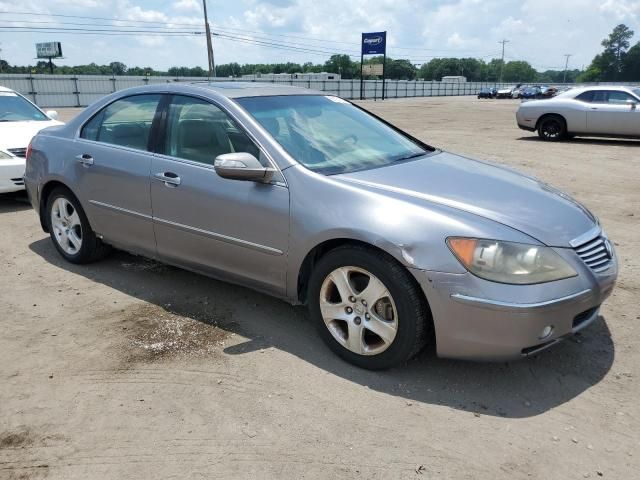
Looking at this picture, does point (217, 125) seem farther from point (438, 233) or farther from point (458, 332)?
point (458, 332)

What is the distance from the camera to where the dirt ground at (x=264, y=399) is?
99.2 inches

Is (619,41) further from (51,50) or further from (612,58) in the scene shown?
(51,50)

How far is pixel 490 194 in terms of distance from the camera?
10.8 feet

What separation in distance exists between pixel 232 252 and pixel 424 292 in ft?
4.54

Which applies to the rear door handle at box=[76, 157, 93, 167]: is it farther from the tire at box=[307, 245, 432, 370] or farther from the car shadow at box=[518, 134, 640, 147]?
the car shadow at box=[518, 134, 640, 147]

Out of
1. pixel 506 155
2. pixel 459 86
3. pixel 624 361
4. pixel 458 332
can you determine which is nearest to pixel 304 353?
pixel 458 332

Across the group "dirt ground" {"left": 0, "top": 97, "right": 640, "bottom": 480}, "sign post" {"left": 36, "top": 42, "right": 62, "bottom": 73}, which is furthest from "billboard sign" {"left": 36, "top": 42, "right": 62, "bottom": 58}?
"dirt ground" {"left": 0, "top": 97, "right": 640, "bottom": 480}

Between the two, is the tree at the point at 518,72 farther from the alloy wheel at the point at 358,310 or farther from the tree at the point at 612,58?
the alloy wheel at the point at 358,310

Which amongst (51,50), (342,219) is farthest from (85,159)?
(51,50)

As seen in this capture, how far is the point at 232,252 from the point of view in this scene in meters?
3.71

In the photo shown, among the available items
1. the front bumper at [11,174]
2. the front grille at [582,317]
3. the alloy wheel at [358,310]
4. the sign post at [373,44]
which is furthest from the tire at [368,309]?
the sign post at [373,44]

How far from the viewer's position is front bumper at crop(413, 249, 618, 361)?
276 centimetres

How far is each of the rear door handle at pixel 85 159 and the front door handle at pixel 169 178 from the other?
90 cm

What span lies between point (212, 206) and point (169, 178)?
0.48 metres
